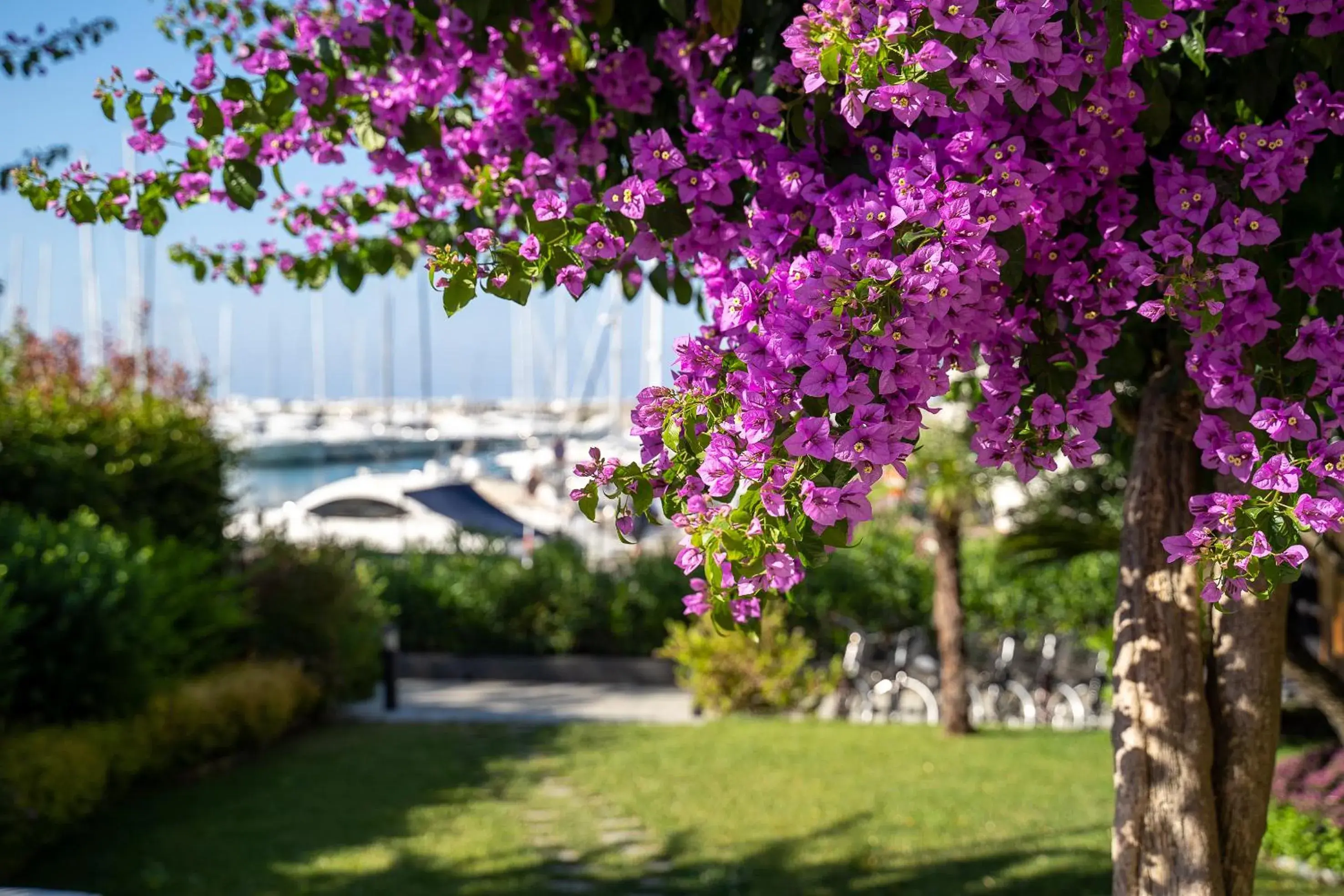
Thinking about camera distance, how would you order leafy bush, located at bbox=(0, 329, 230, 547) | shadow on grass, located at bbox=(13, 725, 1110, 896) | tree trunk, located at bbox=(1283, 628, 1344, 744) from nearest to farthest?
tree trunk, located at bbox=(1283, 628, 1344, 744)
shadow on grass, located at bbox=(13, 725, 1110, 896)
leafy bush, located at bbox=(0, 329, 230, 547)

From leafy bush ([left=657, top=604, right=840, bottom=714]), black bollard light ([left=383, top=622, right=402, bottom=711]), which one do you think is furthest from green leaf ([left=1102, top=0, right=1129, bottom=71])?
black bollard light ([left=383, top=622, right=402, bottom=711])

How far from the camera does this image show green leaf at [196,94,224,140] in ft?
9.78

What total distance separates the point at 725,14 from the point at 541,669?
13166 millimetres

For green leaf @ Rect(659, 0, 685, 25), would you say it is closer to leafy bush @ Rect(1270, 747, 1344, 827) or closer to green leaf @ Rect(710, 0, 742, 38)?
green leaf @ Rect(710, 0, 742, 38)

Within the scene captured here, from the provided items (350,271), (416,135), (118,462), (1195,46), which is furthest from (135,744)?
(1195,46)

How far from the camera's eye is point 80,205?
121 inches

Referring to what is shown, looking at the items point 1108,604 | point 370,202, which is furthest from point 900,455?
point 1108,604

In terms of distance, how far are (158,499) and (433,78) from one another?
8.69m

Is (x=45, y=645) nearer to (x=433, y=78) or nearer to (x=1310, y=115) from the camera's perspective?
(x=433, y=78)

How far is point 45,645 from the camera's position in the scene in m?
7.52

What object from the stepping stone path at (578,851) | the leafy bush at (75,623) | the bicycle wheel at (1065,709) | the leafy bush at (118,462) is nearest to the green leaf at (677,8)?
the stepping stone path at (578,851)

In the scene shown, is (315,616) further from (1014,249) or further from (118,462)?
(1014,249)

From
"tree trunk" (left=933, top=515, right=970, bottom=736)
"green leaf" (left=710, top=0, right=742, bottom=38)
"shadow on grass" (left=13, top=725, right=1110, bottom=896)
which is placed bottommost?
"shadow on grass" (left=13, top=725, right=1110, bottom=896)

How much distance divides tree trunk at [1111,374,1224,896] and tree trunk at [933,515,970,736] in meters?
8.04
